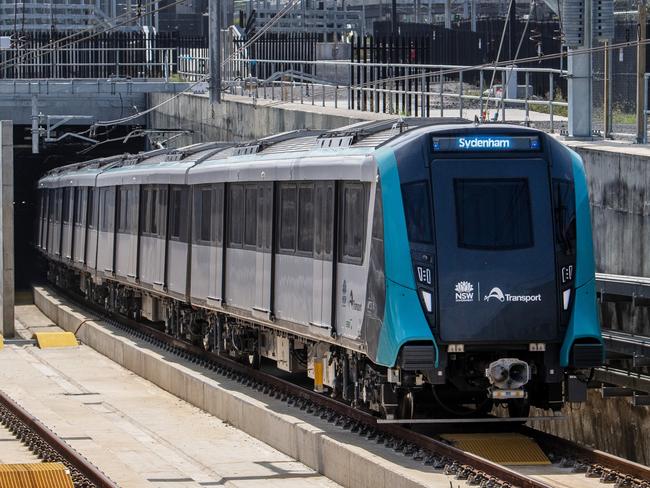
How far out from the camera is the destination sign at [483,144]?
600 inches

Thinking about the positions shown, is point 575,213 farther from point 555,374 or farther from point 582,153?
point 582,153

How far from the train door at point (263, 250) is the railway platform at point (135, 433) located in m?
1.54

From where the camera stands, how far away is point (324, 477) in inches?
618

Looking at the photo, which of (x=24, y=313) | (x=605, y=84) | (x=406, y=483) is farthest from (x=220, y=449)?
(x=24, y=313)

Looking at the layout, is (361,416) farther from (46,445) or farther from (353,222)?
(46,445)

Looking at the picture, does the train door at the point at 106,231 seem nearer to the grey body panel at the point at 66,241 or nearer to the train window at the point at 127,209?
the train window at the point at 127,209

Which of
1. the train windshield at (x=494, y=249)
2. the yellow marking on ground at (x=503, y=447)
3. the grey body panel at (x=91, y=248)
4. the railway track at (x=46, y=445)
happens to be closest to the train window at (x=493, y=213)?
the train windshield at (x=494, y=249)

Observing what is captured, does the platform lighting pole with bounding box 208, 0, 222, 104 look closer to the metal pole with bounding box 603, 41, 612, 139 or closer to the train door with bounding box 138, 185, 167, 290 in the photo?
the train door with bounding box 138, 185, 167, 290

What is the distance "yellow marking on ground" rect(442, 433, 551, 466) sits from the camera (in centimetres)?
1441

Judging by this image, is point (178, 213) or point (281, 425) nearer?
point (281, 425)

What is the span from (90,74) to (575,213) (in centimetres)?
4283

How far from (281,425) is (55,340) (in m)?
15.9

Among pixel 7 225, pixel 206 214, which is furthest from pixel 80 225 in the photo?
pixel 206 214

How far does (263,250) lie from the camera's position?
19.6 metres
